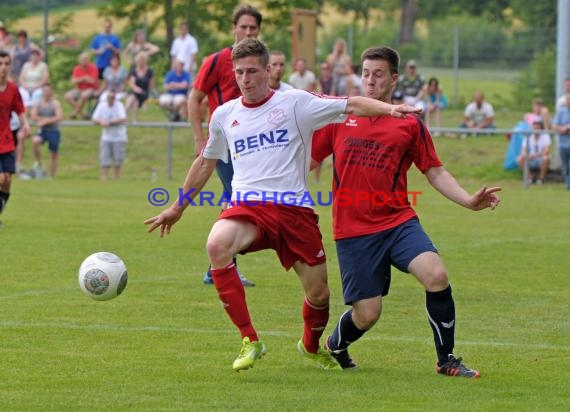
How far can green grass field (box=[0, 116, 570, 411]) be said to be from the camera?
6.63m

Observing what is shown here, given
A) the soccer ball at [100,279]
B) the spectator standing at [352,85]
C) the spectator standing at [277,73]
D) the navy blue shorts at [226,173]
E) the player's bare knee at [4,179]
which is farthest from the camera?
the spectator standing at [352,85]

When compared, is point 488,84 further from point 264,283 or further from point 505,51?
→ point 264,283

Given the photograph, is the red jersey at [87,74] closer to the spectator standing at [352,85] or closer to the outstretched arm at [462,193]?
the spectator standing at [352,85]

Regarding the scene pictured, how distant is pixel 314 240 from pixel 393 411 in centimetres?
137

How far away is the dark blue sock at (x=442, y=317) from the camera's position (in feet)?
23.0

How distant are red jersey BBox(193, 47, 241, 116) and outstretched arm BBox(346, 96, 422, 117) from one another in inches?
134

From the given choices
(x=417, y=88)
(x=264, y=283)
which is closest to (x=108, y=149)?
(x=417, y=88)

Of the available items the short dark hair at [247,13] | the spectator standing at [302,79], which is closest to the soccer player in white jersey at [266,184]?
the short dark hair at [247,13]

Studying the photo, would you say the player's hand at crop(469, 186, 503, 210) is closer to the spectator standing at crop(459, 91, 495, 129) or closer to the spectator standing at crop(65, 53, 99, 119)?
the spectator standing at crop(459, 91, 495, 129)

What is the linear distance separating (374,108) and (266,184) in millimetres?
780

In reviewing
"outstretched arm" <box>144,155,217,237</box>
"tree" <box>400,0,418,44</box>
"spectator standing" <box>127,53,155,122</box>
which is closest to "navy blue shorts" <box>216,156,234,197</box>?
"outstretched arm" <box>144,155,217,237</box>

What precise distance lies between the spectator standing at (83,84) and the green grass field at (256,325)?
10.2 meters

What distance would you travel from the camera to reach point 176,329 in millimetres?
8852

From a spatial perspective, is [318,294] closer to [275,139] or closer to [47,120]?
[275,139]
